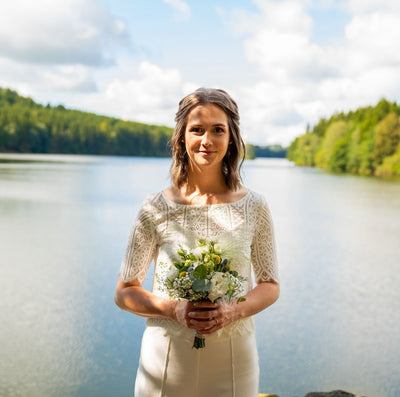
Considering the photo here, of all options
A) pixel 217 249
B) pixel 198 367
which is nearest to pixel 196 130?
pixel 217 249

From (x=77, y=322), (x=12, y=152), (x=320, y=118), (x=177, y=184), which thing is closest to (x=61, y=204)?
(x=77, y=322)

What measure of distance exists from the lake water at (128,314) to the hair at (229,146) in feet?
0.25

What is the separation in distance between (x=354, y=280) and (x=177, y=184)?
32.0ft

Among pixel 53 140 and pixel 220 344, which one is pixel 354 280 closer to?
pixel 220 344

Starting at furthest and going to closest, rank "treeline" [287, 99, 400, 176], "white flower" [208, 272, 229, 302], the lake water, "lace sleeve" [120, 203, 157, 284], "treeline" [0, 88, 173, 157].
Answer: "treeline" [0, 88, 173, 157] < "treeline" [287, 99, 400, 176] < the lake water < "lace sleeve" [120, 203, 157, 284] < "white flower" [208, 272, 229, 302]

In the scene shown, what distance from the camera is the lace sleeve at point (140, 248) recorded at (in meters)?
1.61

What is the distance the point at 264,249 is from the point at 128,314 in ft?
22.4

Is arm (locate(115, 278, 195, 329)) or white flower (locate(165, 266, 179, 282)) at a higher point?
white flower (locate(165, 266, 179, 282))

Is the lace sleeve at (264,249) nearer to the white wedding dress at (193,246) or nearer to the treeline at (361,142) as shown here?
the white wedding dress at (193,246)

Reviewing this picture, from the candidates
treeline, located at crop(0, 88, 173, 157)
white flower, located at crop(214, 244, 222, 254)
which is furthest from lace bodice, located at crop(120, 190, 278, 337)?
treeline, located at crop(0, 88, 173, 157)

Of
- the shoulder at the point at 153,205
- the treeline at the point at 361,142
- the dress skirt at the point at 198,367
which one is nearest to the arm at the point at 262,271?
the dress skirt at the point at 198,367

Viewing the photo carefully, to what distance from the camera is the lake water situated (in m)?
6.04

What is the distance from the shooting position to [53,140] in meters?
63.2

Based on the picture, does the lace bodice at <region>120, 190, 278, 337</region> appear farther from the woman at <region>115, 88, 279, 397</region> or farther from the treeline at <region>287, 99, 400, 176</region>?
the treeline at <region>287, 99, 400, 176</region>
